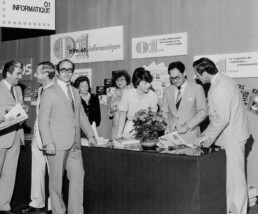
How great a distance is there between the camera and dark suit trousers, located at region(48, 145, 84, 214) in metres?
3.87

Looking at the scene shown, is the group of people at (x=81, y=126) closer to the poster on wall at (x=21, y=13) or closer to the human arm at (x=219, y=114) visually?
the human arm at (x=219, y=114)

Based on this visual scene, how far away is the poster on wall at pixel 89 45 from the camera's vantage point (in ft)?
21.0

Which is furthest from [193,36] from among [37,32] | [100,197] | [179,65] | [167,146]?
[37,32]

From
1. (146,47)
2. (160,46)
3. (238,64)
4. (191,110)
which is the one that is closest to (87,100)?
(146,47)

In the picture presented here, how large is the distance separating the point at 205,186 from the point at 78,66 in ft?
13.7

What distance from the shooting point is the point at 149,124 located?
3.84 m

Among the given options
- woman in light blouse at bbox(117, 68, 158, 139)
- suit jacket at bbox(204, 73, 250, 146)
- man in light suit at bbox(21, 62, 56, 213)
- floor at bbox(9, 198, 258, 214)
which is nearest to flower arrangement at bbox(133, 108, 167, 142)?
suit jacket at bbox(204, 73, 250, 146)

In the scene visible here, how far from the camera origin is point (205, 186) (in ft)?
11.1

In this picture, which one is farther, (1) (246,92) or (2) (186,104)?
(1) (246,92)

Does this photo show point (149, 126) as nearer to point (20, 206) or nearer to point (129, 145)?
point (129, 145)

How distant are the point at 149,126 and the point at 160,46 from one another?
2.31 metres

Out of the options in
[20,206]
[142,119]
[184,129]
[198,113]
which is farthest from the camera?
[20,206]

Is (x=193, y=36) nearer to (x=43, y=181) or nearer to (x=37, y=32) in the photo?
(x=43, y=181)

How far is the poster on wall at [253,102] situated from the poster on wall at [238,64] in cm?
21
